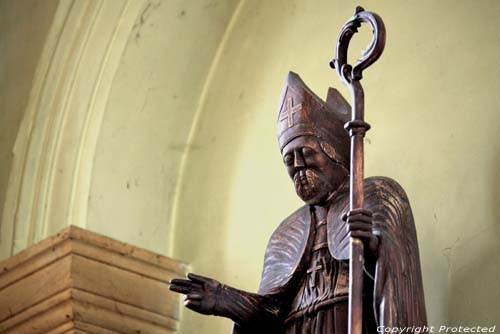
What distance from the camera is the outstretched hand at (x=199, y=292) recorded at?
12.1 feet

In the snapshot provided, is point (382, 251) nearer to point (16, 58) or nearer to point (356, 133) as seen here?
point (356, 133)

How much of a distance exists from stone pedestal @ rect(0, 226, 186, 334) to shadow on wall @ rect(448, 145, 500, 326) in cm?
123

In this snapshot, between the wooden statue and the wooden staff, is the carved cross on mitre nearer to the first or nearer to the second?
the wooden statue

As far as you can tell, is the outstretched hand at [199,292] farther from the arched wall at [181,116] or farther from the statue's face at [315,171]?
the arched wall at [181,116]

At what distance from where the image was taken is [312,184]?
3.75m

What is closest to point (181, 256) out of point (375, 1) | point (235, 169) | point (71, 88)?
point (235, 169)

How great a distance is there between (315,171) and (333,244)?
0.24 meters

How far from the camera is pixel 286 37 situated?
4.84 meters

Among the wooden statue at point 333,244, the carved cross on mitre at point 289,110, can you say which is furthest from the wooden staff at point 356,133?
the carved cross on mitre at point 289,110

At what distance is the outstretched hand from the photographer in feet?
12.1

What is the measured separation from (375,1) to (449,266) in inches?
42.6

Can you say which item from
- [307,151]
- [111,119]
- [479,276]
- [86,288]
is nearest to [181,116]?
[111,119]

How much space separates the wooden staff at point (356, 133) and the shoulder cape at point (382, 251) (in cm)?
10

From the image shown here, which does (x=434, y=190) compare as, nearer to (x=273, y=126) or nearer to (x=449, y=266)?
(x=449, y=266)
